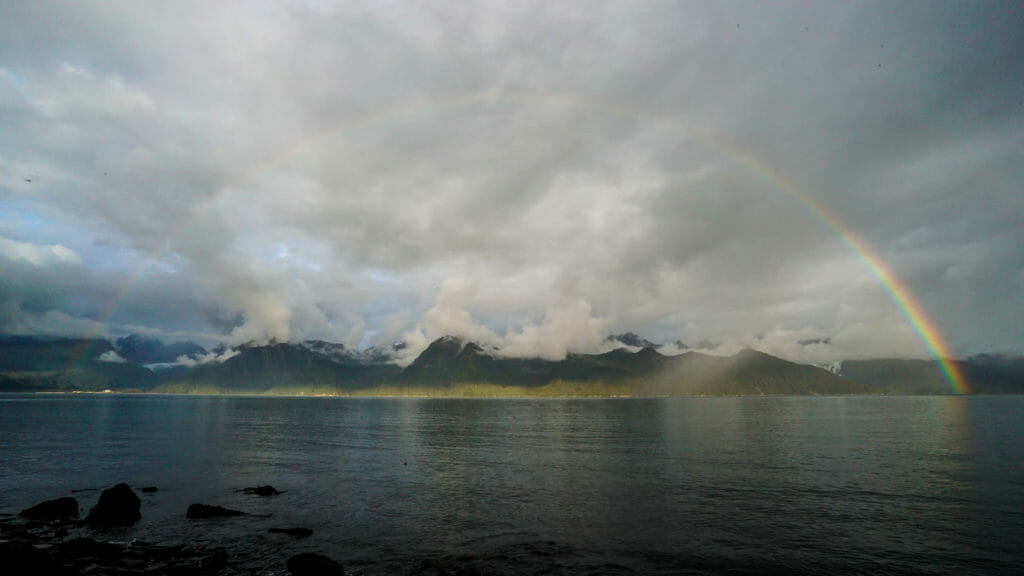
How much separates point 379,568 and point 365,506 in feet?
61.6

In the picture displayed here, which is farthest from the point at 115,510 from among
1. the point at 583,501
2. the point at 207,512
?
the point at 583,501

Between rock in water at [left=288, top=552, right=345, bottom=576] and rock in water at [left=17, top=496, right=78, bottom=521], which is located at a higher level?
rock in water at [left=288, top=552, right=345, bottom=576]

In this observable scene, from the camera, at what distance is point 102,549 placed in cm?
3572

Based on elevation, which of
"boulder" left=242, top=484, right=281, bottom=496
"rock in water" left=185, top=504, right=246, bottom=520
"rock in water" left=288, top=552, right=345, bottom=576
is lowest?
"boulder" left=242, top=484, right=281, bottom=496

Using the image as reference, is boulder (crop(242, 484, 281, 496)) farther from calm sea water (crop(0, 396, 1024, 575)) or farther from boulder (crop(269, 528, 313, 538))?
boulder (crop(269, 528, 313, 538))

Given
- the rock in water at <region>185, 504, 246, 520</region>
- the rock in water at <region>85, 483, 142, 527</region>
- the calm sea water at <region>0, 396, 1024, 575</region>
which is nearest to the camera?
the calm sea water at <region>0, 396, 1024, 575</region>

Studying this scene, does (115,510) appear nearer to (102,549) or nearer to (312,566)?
(102,549)

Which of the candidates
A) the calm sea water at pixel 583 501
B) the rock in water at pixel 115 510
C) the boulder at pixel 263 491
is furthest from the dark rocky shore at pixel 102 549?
the boulder at pixel 263 491

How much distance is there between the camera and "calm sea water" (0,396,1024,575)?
35.6 meters

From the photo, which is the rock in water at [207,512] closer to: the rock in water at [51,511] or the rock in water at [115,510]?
the rock in water at [115,510]

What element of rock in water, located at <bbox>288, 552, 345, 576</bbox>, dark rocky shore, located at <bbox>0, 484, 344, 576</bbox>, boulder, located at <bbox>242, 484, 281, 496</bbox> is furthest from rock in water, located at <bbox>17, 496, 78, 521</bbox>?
rock in water, located at <bbox>288, 552, 345, 576</bbox>

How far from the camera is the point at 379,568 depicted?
1321 inches

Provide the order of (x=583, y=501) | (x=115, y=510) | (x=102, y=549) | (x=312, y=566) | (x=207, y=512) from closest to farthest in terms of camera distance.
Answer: (x=312, y=566), (x=102, y=549), (x=115, y=510), (x=207, y=512), (x=583, y=501)

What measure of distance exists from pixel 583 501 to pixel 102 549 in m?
41.1
